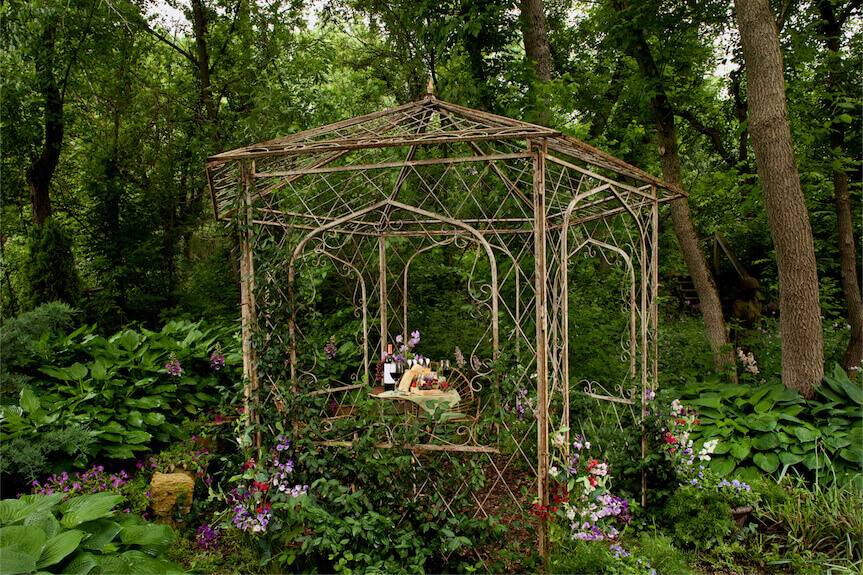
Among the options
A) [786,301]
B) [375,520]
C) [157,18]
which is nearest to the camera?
[375,520]

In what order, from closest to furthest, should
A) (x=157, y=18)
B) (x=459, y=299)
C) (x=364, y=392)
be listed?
(x=364, y=392)
(x=459, y=299)
(x=157, y=18)

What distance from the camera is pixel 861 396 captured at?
4094 millimetres

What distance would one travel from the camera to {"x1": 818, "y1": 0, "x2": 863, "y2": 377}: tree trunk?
5.22 metres

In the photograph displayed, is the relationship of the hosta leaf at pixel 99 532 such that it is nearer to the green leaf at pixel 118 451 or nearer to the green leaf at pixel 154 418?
the green leaf at pixel 118 451

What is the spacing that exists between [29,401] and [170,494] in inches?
46.6

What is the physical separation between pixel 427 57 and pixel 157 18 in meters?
3.88

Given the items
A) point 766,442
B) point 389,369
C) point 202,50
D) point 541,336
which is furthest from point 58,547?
point 202,50

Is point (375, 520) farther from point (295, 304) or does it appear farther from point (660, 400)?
point (660, 400)

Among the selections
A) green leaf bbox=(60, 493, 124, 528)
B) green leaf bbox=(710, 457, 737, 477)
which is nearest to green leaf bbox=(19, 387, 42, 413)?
green leaf bbox=(60, 493, 124, 528)

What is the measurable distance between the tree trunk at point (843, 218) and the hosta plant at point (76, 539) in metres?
6.27

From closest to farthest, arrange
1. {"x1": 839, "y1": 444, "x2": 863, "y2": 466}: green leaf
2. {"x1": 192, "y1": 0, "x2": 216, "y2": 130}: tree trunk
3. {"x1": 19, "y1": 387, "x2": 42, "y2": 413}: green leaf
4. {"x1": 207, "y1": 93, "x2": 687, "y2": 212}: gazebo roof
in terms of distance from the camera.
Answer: {"x1": 207, "y1": 93, "x2": 687, "y2": 212}: gazebo roof < {"x1": 19, "y1": 387, "x2": 42, "y2": 413}: green leaf < {"x1": 839, "y1": 444, "x2": 863, "y2": 466}: green leaf < {"x1": 192, "y1": 0, "x2": 216, "y2": 130}: tree trunk

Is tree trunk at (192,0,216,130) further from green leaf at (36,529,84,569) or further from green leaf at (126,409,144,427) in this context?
green leaf at (36,529,84,569)

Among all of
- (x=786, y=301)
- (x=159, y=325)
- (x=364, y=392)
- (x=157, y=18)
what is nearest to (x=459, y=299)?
(x=364, y=392)

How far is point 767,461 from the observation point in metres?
3.97
